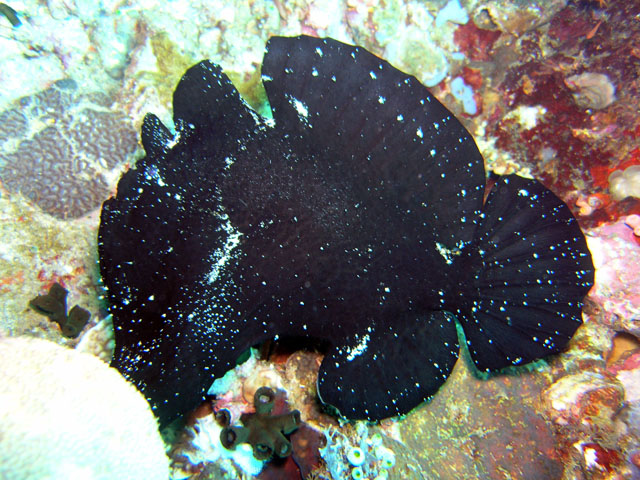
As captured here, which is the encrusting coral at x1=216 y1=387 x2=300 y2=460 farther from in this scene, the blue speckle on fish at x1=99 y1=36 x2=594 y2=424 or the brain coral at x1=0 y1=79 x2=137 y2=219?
the brain coral at x1=0 y1=79 x2=137 y2=219

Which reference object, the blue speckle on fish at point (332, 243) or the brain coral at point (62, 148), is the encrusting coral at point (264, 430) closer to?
the blue speckle on fish at point (332, 243)

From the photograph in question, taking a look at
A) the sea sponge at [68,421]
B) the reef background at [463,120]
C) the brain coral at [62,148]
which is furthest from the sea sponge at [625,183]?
the brain coral at [62,148]

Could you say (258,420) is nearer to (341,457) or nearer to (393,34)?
(341,457)

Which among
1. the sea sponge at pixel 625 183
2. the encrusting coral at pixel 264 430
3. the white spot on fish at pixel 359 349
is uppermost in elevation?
the sea sponge at pixel 625 183

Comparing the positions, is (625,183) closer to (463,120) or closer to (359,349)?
(463,120)

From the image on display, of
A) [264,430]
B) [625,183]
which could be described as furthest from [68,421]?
[625,183]

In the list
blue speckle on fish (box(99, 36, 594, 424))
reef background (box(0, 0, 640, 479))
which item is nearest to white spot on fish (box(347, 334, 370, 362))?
blue speckle on fish (box(99, 36, 594, 424))

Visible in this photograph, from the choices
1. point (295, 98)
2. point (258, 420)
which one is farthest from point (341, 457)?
point (295, 98)
